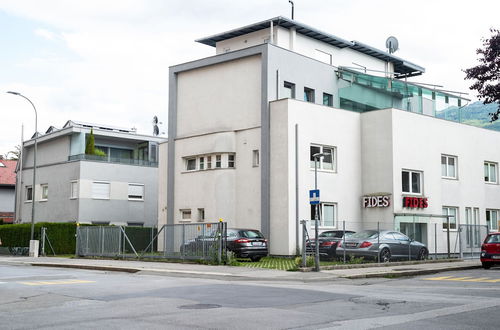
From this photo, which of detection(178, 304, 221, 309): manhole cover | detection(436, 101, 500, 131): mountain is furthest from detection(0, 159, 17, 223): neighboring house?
detection(178, 304, 221, 309): manhole cover

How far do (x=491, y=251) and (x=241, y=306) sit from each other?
50.1ft

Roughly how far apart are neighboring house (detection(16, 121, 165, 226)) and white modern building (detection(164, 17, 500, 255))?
36.0 ft

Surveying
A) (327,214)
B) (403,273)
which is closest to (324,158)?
(327,214)

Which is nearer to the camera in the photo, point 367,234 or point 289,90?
point 367,234

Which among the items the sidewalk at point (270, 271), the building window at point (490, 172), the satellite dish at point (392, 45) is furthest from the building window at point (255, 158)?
the satellite dish at point (392, 45)

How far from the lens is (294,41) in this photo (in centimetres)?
3600

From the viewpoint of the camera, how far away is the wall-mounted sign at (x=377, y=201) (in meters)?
30.4

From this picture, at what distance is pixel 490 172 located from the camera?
125 ft

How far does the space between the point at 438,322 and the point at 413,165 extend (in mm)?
23117

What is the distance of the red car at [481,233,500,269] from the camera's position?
2325 cm

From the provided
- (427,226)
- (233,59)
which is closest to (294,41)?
(233,59)

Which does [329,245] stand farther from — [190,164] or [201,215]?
[190,164]

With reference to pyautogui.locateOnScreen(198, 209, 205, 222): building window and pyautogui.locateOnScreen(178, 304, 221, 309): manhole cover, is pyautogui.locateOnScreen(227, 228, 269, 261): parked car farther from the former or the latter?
pyautogui.locateOnScreen(178, 304, 221, 309): manhole cover

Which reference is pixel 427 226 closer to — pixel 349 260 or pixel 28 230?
pixel 349 260
